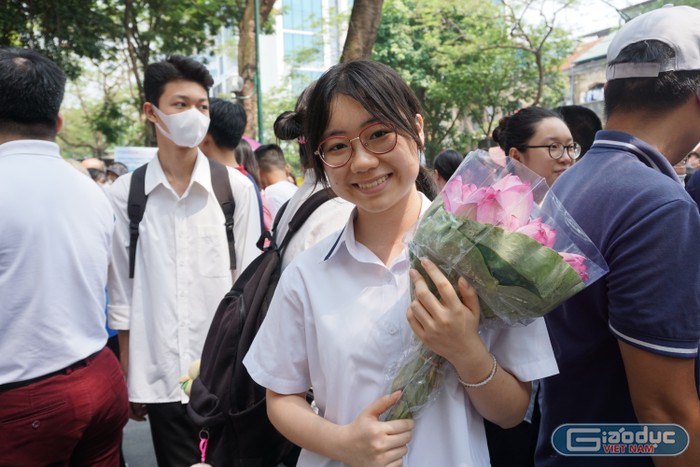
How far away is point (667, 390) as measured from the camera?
1.44m

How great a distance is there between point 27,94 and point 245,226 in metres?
1.08

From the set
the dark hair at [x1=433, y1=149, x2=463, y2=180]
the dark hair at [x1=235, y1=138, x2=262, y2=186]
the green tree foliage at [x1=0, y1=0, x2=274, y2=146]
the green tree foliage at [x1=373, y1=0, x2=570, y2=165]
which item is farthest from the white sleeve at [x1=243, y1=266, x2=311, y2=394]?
the green tree foliage at [x1=373, y1=0, x2=570, y2=165]

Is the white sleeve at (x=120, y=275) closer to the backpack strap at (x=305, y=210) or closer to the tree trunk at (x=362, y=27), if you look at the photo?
the backpack strap at (x=305, y=210)

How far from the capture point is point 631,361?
1460mm

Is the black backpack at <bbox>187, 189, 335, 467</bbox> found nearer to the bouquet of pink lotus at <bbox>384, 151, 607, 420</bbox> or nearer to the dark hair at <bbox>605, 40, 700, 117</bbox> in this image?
the bouquet of pink lotus at <bbox>384, 151, 607, 420</bbox>

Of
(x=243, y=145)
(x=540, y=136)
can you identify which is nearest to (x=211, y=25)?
(x=243, y=145)

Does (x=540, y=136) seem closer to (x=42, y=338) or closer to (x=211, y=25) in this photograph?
(x=42, y=338)

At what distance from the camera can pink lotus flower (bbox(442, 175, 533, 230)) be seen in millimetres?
1238

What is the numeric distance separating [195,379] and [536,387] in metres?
1.18

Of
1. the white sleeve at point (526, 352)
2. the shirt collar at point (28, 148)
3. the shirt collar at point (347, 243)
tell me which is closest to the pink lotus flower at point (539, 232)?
the white sleeve at point (526, 352)

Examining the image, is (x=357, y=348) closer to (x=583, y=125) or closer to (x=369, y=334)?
(x=369, y=334)

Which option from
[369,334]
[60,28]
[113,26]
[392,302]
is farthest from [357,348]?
[113,26]

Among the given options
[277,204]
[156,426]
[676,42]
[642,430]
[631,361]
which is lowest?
[156,426]

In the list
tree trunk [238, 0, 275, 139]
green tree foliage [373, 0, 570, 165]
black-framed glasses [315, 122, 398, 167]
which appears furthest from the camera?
green tree foliage [373, 0, 570, 165]
